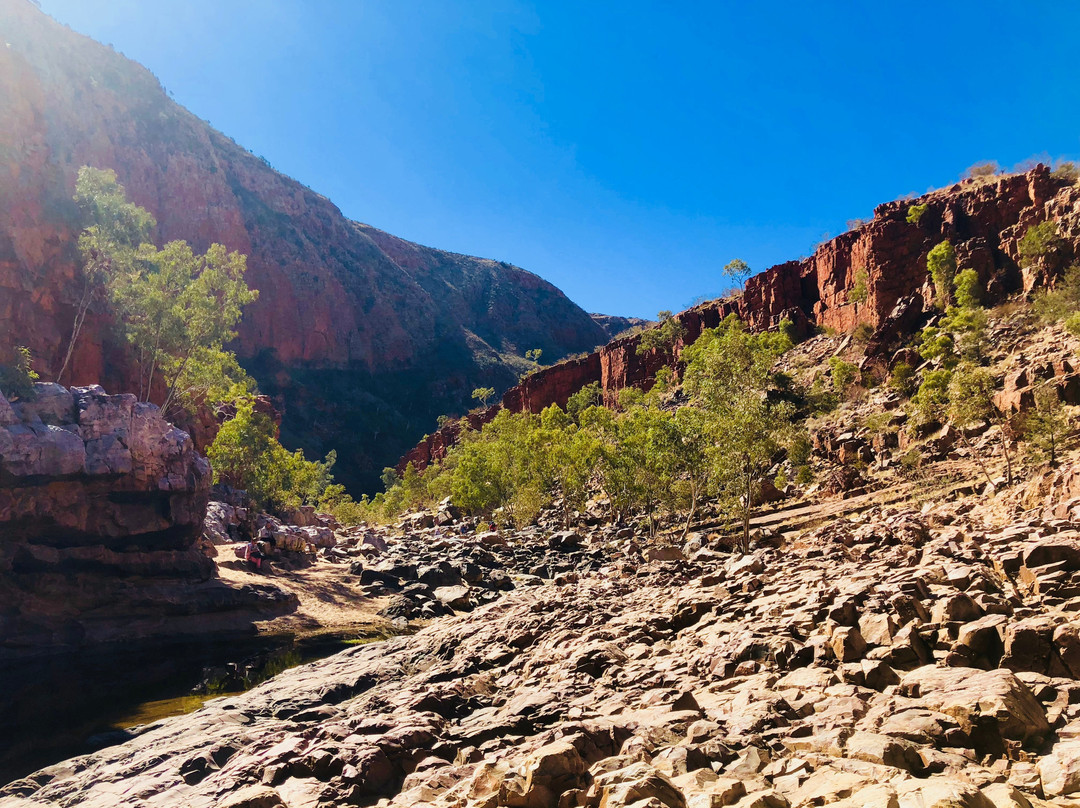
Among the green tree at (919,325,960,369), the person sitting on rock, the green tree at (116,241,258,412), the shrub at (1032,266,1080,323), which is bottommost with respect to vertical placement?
the person sitting on rock

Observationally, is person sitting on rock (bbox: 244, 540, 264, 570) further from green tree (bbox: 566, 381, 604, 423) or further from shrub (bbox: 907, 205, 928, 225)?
shrub (bbox: 907, 205, 928, 225)

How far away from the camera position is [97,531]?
25547 millimetres

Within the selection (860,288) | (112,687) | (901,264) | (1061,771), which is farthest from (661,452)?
(901,264)

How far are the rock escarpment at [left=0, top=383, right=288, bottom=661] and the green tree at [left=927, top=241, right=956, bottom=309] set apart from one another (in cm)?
5542

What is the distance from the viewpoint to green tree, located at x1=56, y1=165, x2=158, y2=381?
35750 mm

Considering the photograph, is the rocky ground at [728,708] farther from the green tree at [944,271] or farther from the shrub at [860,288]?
the shrub at [860,288]

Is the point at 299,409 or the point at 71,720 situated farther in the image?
the point at 299,409

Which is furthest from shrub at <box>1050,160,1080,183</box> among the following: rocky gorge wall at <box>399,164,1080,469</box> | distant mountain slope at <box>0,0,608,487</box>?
distant mountain slope at <box>0,0,608,487</box>

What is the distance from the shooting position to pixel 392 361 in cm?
14988

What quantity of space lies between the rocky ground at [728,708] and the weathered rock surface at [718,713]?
0.03 meters

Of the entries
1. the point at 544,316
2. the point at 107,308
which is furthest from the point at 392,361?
the point at 107,308

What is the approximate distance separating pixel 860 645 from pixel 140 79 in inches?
6400

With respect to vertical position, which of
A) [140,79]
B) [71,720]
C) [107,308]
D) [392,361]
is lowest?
[71,720]

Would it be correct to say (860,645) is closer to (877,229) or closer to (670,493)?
(670,493)
